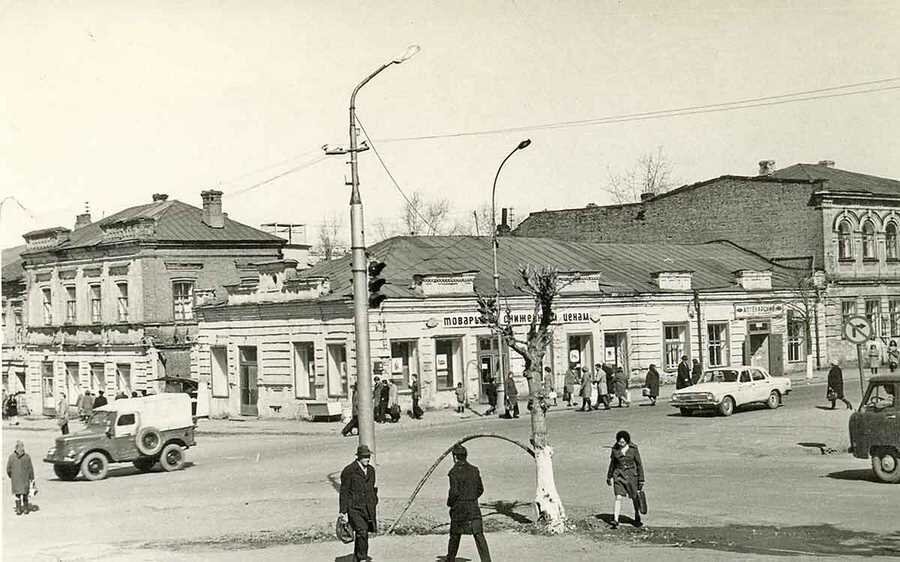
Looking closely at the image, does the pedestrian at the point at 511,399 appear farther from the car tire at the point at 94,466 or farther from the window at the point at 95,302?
the window at the point at 95,302

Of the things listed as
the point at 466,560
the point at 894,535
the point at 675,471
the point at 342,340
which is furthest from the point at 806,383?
the point at 466,560

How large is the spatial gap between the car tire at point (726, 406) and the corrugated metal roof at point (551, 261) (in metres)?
9.75

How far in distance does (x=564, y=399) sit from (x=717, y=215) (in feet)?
64.7

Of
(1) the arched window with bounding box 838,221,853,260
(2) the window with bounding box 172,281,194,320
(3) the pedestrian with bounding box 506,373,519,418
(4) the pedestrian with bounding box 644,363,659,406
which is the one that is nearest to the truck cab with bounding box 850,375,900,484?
(3) the pedestrian with bounding box 506,373,519,418

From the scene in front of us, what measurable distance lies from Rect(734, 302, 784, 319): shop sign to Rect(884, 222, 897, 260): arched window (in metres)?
5.40

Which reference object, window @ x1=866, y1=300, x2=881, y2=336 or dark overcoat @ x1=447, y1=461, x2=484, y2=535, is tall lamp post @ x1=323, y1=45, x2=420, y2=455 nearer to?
dark overcoat @ x1=447, y1=461, x2=484, y2=535

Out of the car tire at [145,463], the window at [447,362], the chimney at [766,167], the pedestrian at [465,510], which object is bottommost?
the car tire at [145,463]

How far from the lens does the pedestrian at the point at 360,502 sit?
12.5 metres

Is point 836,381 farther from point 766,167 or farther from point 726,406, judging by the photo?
point 766,167

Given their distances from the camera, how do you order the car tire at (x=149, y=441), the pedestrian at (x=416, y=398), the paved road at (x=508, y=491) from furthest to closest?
the pedestrian at (x=416, y=398), the car tire at (x=149, y=441), the paved road at (x=508, y=491)

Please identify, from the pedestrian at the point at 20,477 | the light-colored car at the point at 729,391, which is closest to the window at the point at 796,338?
the light-colored car at the point at 729,391

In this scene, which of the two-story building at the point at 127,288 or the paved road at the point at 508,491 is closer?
the paved road at the point at 508,491

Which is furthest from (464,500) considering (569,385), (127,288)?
(127,288)

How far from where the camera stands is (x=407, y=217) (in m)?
76.5
